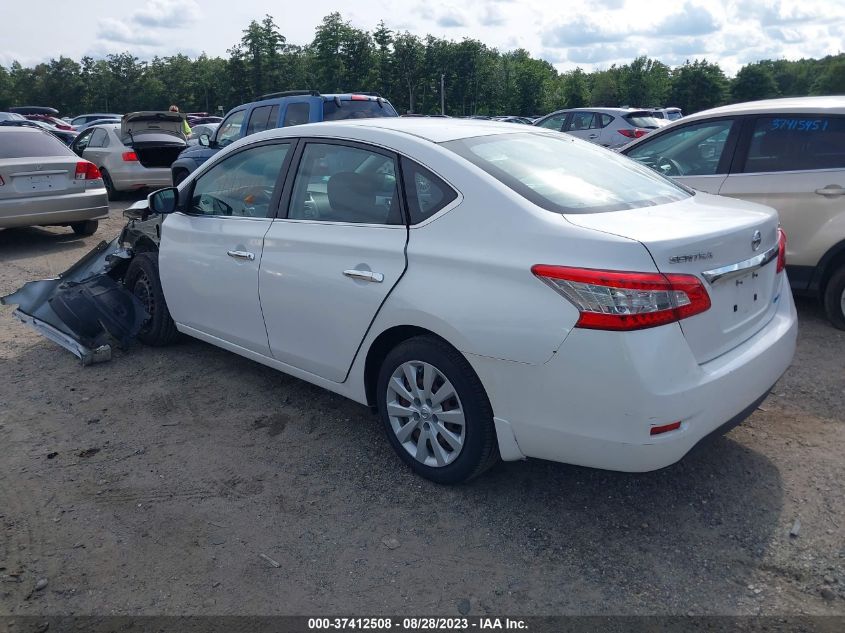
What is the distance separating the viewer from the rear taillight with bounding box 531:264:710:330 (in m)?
2.63

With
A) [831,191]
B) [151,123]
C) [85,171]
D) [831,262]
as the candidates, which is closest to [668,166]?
[831,191]

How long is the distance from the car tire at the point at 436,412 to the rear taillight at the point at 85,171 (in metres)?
7.68

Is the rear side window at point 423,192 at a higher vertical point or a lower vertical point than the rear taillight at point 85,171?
higher

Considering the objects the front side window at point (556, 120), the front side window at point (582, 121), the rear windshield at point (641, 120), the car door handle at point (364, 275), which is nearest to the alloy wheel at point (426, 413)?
the car door handle at point (364, 275)

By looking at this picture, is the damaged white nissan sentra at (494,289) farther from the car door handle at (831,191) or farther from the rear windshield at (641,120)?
the rear windshield at (641,120)

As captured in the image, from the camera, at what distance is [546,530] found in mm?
3117

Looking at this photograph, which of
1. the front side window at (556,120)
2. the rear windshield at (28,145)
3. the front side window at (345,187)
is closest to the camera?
the front side window at (345,187)

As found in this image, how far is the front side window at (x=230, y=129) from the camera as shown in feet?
37.5

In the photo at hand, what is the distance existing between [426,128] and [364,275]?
0.91 m

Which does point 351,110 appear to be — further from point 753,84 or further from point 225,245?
point 753,84

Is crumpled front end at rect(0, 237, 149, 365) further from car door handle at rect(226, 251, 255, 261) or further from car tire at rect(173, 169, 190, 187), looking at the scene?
car tire at rect(173, 169, 190, 187)

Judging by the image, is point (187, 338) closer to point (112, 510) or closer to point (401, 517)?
point (112, 510)

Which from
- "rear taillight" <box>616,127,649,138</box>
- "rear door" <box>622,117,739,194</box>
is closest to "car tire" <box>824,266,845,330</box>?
"rear door" <box>622,117,739,194</box>

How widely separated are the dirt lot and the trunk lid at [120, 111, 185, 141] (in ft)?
34.3
